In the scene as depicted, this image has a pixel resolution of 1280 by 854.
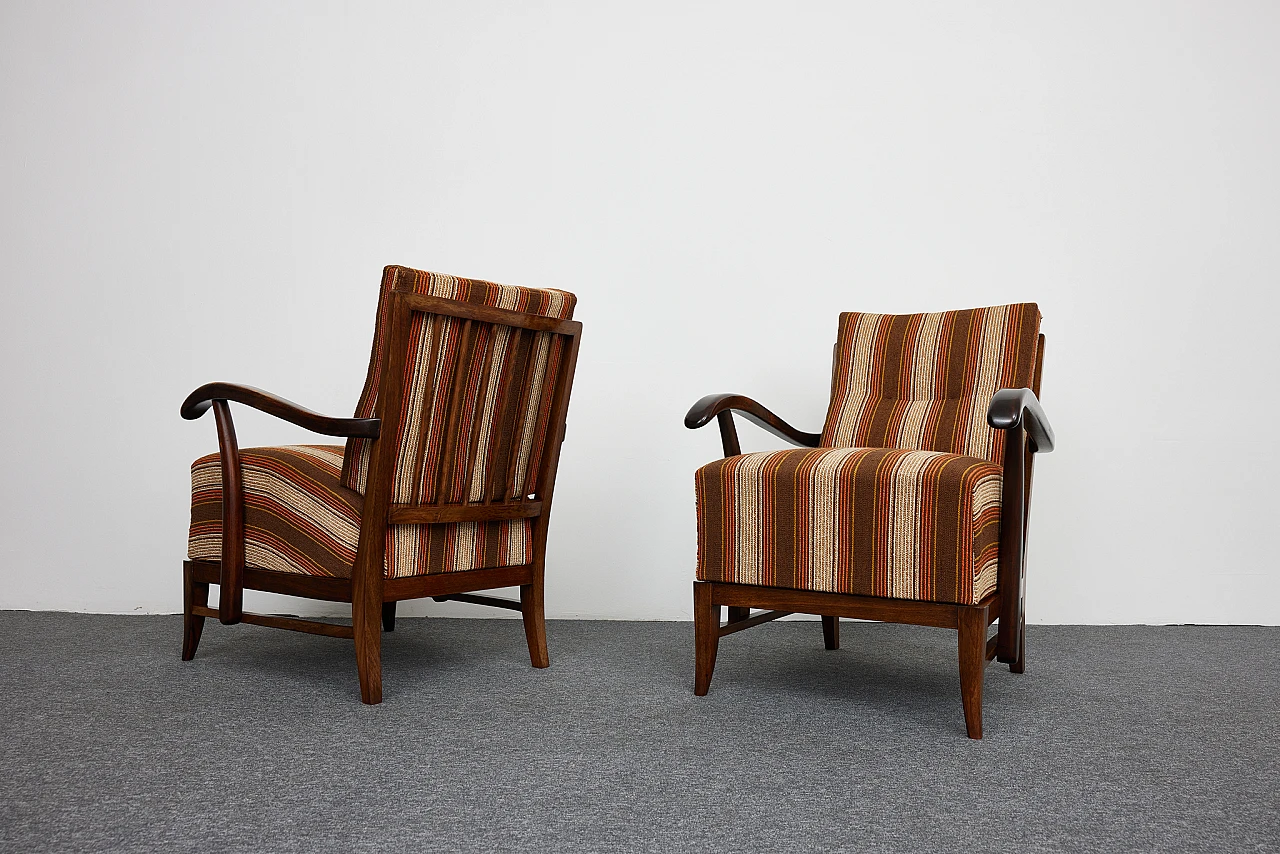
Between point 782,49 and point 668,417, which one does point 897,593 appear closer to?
point 668,417

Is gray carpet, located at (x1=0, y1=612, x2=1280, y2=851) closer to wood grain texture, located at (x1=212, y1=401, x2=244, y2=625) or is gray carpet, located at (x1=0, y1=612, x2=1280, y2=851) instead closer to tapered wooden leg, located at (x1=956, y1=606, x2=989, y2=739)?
tapered wooden leg, located at (x1=956, y1=606, x2=989, y2=739)

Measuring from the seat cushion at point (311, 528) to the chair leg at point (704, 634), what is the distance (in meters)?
0.52

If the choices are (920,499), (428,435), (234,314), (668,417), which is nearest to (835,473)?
(920,499)

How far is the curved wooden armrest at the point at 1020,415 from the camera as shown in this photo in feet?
5.61

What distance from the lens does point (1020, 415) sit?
5.67 feet

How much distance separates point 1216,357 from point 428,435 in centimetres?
265

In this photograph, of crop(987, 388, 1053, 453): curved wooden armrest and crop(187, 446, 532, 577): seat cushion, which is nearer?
crop(987, 388, 1053, 453): curved wooden armrest

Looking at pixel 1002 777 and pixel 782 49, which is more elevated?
pixel 782 49

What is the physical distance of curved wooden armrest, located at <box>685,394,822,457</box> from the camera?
6.98ft

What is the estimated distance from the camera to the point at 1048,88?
332 centimetres

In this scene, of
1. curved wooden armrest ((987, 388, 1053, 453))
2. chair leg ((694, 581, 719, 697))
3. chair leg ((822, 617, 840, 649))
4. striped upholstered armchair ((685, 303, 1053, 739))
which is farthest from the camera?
chair leg ((822, 617, 840, 649))

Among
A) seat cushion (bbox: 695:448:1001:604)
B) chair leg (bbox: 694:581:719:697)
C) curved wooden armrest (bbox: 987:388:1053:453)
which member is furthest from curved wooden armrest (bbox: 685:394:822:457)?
curved wooden armrest (bbox: 987:388:1053:453)

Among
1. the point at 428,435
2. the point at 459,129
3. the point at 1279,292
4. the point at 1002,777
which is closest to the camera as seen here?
the point at 1002,777

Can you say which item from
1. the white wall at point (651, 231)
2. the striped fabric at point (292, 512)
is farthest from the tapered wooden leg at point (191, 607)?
the white wall at point (651, 231)
